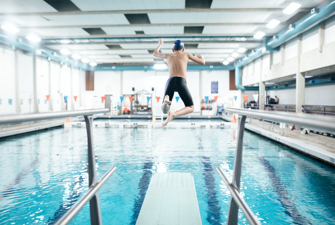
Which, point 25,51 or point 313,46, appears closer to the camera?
point 313,46

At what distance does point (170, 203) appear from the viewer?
3.04 m

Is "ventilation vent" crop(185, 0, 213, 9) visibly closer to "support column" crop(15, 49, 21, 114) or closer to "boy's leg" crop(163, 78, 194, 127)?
"boy's leg" crop(163, 78, 194, 127)

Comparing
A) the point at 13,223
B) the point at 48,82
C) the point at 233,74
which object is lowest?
the point at 13,223

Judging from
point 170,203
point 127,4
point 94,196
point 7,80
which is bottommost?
Answer: point 170,203

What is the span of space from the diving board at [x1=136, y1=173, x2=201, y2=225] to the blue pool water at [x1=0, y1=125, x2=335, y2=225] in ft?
0.80

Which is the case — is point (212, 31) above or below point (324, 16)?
above

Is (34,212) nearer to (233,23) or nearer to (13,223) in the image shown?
(13,223)

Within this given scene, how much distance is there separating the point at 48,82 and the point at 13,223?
13831mm

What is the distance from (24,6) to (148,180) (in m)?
7.56

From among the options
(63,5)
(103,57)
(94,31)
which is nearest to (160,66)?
(103,57)

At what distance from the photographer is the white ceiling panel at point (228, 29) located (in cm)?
1023

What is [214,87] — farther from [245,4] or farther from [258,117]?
[258,117]

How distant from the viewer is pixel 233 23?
9664mm

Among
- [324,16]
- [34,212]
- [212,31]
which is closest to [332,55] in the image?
[324,16]
